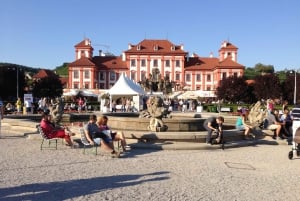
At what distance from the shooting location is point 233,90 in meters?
69.2

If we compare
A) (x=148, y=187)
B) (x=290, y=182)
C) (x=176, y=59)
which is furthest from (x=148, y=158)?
(x=176, y=59)

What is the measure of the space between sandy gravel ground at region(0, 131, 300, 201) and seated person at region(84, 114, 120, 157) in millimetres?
245

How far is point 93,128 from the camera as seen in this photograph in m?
11.0

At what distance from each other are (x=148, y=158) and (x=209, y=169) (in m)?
1.86

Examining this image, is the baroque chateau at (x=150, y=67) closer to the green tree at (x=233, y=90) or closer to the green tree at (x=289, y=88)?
the green tree at (x=233, y=90)

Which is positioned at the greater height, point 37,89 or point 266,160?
point 37,89

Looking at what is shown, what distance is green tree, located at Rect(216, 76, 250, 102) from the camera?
69.4 meters

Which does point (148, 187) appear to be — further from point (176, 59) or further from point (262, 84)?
point (176, 59)

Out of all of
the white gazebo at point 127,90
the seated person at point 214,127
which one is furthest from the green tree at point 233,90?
the seated person at point 214,127

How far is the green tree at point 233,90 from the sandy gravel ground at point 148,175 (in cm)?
5870

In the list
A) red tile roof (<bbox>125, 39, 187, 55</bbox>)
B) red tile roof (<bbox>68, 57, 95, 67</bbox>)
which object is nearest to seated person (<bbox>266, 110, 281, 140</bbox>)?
red tile roof (<bbox>125, 39, 187, 55</bbox>)

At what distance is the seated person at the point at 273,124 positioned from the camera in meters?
14.5

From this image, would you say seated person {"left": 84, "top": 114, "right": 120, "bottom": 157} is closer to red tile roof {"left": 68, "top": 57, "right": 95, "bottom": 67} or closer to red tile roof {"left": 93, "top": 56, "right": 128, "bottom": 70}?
red tile roof {"left": 68, "top": 57, "right": 95, "bottom": 67}

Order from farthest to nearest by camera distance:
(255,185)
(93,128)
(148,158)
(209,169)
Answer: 1. (93,128)
2. (148,158)
3. (209,169)
4. (255,185)
